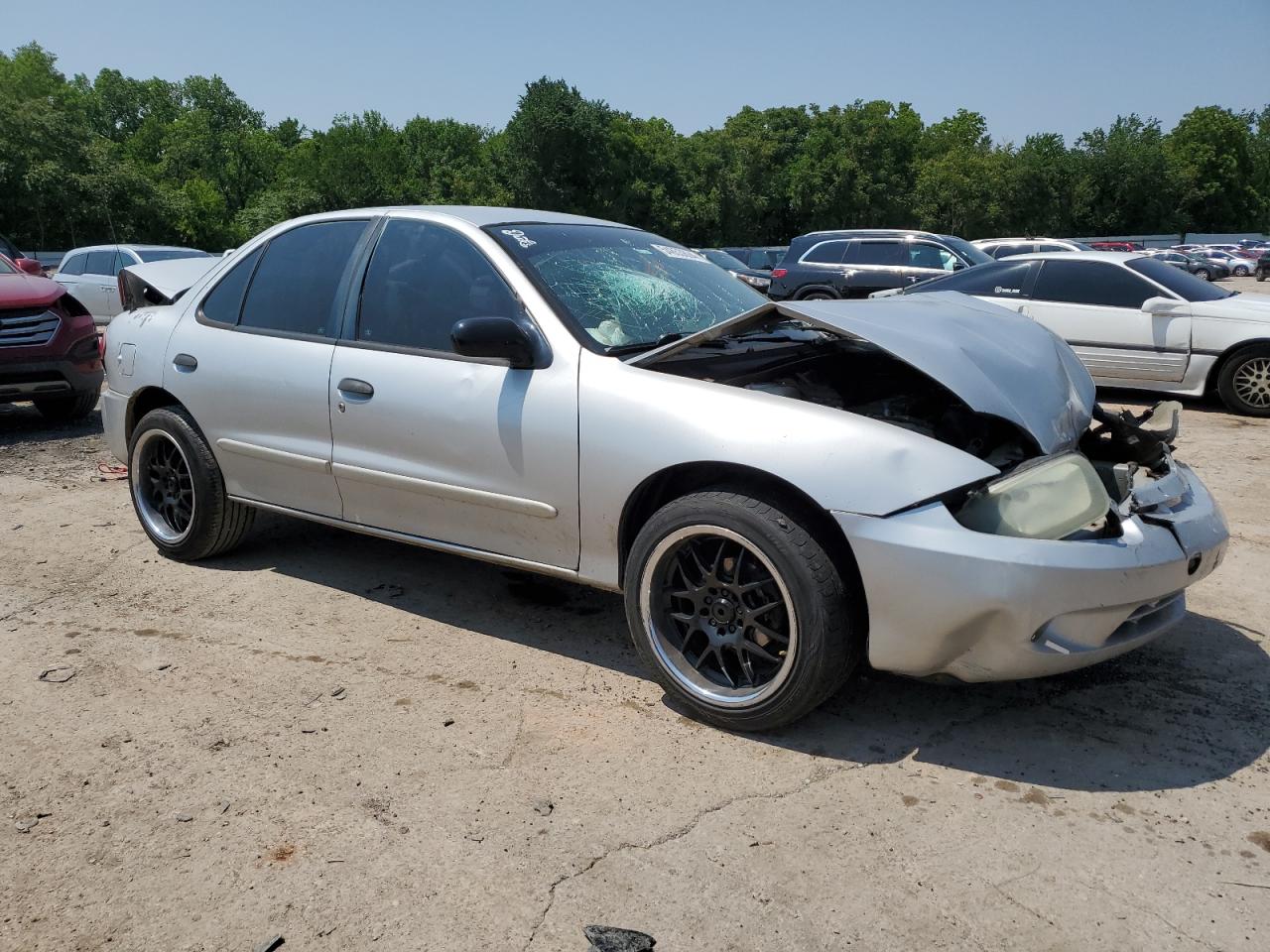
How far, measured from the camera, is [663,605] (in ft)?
10.7

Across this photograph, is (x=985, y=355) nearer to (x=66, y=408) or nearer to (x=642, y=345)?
(x=642, y=345)

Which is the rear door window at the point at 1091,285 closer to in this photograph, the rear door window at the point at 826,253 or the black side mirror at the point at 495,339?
the rear door window at the point at 826,253

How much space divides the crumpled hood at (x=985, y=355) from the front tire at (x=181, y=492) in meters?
2.77

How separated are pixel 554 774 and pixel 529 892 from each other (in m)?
0.55

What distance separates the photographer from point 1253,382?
8531 millimetres

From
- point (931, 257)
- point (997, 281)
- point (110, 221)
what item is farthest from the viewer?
point (110, 221)

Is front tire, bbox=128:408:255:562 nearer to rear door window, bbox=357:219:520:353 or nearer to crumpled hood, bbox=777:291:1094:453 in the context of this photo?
rear door window, bbox=357:219:520:353

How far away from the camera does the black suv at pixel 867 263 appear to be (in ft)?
50.0

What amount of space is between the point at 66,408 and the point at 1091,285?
9.42 m

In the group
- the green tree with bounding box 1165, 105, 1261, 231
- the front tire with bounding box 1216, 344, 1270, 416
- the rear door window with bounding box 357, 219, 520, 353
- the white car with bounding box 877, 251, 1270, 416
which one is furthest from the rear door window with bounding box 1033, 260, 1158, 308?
the green tree with bounding box 1165, 105, 1261, 231

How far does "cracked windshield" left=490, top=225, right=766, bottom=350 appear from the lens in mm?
3682

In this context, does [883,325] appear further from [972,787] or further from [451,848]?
[451,848]

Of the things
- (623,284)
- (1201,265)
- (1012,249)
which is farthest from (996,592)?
(1201,265)

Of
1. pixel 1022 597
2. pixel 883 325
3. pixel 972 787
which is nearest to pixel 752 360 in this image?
pixel 883 325
